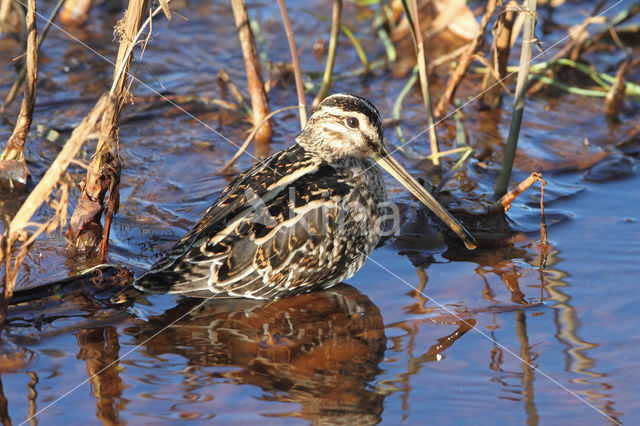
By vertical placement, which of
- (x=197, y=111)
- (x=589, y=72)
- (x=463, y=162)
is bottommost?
(x=463, y=162)

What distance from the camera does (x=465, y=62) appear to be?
636 cm

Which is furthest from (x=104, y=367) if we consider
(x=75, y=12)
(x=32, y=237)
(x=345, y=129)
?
(x=75, y=12)

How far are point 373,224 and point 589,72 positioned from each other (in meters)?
3.60

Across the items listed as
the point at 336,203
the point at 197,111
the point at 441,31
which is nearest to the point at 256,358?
the point at 336,203

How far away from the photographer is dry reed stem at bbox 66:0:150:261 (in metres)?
4.29

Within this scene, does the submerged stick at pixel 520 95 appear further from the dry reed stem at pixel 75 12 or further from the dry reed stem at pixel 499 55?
the dry reed stem at pixel 75 12

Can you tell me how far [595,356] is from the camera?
4.27m

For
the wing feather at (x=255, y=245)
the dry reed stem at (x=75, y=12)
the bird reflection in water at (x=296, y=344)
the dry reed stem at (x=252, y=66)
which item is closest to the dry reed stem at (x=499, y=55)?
the wing feather at (x=255, y=245)

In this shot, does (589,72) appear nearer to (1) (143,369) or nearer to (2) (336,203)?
(2) (336,203)

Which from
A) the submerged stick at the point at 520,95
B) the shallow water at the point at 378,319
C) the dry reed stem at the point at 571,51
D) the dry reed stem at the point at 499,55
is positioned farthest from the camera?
the dry reed stem at the point at 571,51

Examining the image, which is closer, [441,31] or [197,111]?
[197,111]

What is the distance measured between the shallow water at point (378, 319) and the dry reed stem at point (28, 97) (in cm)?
34

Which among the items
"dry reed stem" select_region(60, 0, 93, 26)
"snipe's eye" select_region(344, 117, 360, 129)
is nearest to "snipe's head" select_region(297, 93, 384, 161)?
"snipe's eye" select_region(344, 117, 360, 129)

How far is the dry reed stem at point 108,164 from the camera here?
4285 mm
